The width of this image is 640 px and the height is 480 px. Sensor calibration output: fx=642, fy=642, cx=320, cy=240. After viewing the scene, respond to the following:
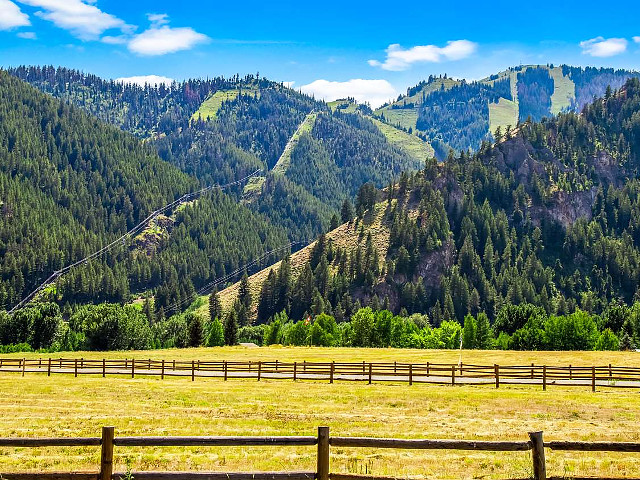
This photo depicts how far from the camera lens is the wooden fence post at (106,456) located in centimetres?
1491

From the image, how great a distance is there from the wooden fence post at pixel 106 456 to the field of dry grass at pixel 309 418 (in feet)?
18.8

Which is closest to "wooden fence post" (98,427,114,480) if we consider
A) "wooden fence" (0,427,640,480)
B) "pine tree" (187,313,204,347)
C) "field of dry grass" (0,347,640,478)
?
"wooden fence" (0,427,640,480)

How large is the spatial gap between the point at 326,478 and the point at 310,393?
3066cm

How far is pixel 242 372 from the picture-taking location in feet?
216

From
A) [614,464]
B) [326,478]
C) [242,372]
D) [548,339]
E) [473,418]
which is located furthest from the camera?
[548,339]

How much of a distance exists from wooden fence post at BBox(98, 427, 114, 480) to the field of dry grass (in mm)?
5721

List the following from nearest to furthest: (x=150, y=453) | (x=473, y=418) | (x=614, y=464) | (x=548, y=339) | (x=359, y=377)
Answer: (x=614, y=464) → (x=150, y=453) → (x=473, y=418) → (x=359, y=377) → (x=548, y=339)

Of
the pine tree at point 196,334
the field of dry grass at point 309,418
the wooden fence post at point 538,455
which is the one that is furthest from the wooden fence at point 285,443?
the pine tree at point 196,334

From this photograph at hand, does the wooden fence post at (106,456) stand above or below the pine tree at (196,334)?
above

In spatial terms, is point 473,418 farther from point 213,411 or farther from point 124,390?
point 124,390

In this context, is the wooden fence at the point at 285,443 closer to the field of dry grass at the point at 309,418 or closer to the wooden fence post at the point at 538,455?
the wooden fence post at the point at 538,455

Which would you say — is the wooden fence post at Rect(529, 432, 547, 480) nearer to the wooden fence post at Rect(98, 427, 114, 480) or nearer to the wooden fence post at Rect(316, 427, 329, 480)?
the wooden fence post at Rect(316, 427, 329, 480)

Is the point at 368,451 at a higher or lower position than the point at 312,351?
higher

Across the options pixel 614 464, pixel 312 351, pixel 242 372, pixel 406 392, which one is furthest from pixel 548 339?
pixel 614 464
